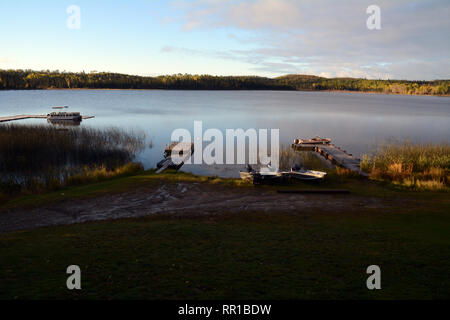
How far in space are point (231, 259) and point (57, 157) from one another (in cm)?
2289

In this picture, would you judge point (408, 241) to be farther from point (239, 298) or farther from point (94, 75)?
point (94, 75)

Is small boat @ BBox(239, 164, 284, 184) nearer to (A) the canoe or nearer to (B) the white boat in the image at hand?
(A) the canoe

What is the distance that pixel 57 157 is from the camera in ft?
86.0

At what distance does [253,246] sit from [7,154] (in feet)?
80.1

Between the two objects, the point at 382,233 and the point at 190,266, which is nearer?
the point at 190,266

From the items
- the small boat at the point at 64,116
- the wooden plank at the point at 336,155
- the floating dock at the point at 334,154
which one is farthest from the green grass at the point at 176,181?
the small boat at the point at 64,116

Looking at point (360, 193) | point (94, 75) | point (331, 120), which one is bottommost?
point (360, 193)

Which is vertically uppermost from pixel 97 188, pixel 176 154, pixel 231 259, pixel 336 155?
pixel 176 154

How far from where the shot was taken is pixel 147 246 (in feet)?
29.5

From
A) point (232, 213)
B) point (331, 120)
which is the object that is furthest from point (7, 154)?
point (331, 120)

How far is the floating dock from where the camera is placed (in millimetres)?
25453

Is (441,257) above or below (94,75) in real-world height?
below

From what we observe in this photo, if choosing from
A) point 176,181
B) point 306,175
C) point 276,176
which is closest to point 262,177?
point 276,176

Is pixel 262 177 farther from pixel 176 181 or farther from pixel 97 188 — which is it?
pixel 97 188
